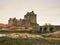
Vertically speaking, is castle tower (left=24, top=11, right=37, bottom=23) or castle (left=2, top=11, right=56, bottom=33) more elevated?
castle tower (left=24, top=11, right=37, bottom=23)

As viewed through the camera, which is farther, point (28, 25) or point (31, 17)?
point (31, 17)

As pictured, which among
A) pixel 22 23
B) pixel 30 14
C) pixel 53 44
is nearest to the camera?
pixel 53 44

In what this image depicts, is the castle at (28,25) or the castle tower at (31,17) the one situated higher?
the castle tower at (31,17)

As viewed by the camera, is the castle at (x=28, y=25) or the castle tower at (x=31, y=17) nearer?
the castle at (x=28, y=25)

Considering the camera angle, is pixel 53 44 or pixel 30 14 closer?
pixel 53 44

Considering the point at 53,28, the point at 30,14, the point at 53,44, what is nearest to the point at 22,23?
the point at 30,14

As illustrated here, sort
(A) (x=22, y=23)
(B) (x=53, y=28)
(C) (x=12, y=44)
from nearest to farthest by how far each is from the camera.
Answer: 1. (C) (x=12, y=44)
2. (B) (x=53, y=28)
3. (A) (x=22, y=23)

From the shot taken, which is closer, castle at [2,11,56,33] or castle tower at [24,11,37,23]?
castle at [2,11,56,33]

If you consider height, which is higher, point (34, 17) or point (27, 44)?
point (34, 17)

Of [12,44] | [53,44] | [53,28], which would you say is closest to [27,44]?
[12,44]

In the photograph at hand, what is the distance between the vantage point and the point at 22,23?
64.9 metres

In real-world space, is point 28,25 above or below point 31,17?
below

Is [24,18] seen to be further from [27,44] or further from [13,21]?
[27,44]

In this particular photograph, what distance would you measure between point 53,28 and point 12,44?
3704 centimetres
